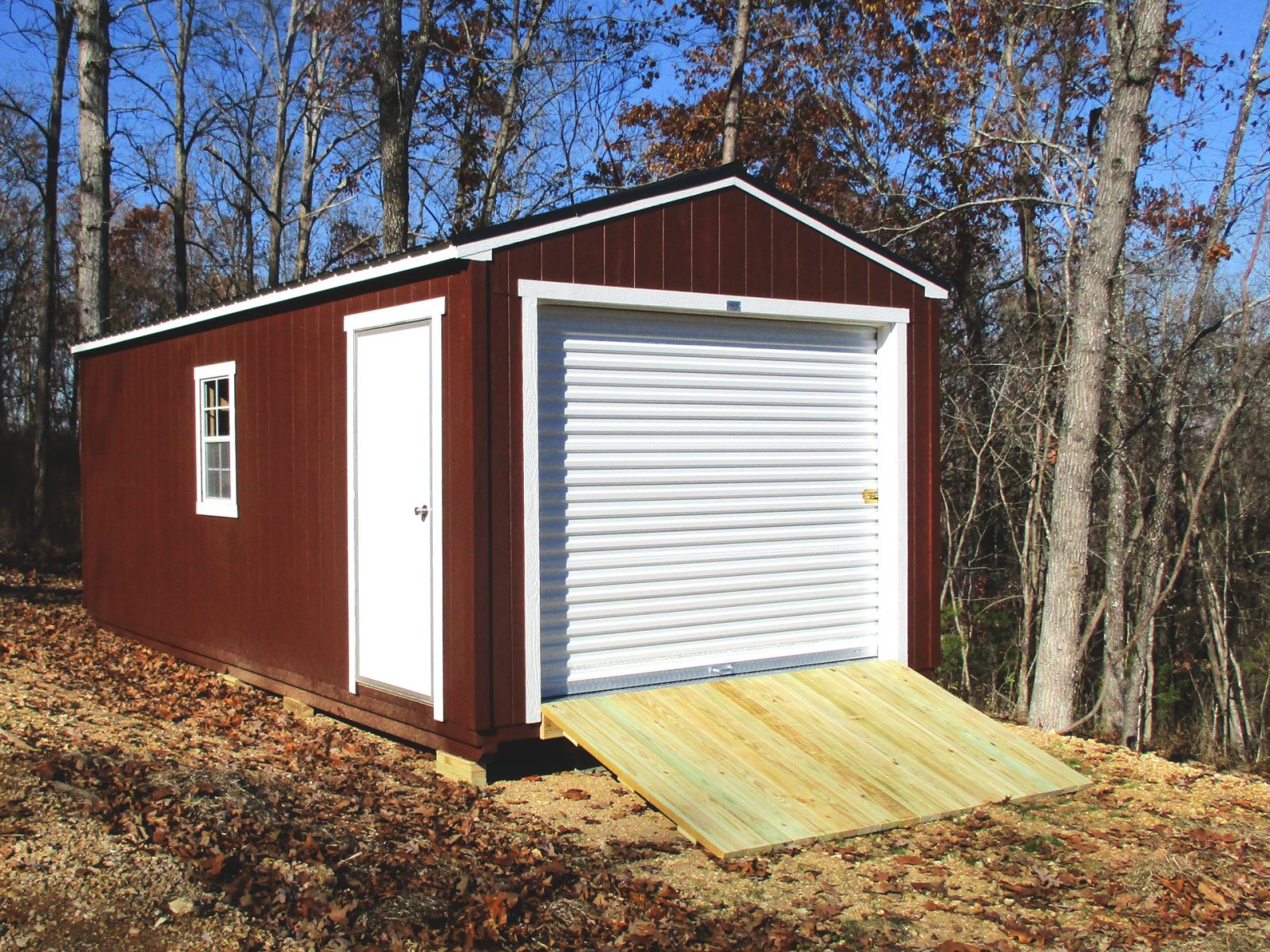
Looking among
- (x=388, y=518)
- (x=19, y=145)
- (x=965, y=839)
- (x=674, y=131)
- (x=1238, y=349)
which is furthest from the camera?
(x=19, y=145)

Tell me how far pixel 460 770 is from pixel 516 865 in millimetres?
1526

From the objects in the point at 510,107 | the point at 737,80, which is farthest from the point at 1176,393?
the point at 510,107

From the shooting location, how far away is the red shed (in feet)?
20.9

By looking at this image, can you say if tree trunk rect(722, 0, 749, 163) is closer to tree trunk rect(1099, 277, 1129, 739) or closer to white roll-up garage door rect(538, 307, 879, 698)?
tree trunk rect(1099, 277, 1129, 739)

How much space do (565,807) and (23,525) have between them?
554 inches

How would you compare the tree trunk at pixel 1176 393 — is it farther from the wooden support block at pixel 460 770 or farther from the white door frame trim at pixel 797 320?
the wooden support block at pixel 460 770

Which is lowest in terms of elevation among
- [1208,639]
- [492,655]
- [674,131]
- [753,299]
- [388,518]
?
[1208,639]

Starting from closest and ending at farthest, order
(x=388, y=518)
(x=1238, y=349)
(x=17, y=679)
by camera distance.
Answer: (x=388, y=518) → (x=17, y=679) → (x=1238, y=349)

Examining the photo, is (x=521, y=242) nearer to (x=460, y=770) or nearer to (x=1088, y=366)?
(x=460, y=770)

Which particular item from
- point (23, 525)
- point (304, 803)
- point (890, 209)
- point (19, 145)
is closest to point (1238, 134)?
point (890, 209)

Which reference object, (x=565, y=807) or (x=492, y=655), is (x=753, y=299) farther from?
(x=565, y=807)

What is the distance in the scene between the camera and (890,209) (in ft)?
57.3

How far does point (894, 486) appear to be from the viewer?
7898 mm

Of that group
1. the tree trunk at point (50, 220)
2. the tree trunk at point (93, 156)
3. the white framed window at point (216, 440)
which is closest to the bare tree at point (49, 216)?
the tree trunk at point (50, 220)
